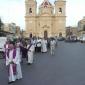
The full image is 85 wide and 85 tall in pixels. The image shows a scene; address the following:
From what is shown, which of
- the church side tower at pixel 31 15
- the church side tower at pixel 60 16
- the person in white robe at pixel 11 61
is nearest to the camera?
the person in white robe at pixel 11 61

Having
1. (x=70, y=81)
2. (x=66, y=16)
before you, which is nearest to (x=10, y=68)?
(x=70, y=81)

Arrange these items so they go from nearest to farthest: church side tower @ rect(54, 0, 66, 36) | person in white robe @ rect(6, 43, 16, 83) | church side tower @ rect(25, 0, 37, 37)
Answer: person in white robe @ rect(6, 43, 16, 83)
church side tower @ rect(54, 0, 66, 36)
church side tower @ rect(25, 0, 37, 37)

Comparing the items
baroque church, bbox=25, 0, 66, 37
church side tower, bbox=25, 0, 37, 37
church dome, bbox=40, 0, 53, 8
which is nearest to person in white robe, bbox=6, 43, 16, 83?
baroque church, bbox=25, 0, 66, 37

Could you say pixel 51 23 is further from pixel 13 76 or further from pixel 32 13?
pixel 13 76

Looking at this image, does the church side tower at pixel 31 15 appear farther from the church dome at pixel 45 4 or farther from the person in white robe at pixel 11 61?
the person in white robe at pixel 11 61

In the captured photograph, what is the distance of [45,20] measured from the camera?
449 feet

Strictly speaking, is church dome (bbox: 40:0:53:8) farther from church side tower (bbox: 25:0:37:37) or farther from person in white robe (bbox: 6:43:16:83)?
person in white robe (bbox: 6:43:16:83)

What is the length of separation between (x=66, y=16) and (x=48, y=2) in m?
14.0

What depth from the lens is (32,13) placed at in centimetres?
13888

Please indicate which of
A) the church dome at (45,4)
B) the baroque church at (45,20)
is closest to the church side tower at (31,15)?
the baroque church at (45,20)

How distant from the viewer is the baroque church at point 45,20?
136 m

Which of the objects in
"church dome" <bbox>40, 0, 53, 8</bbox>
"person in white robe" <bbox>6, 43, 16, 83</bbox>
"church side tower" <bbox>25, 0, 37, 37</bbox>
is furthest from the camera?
"church dome" <bbox>40, 0, 53, 8</bbox>

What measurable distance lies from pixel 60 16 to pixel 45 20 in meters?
6.62

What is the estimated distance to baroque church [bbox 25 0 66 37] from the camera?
445ft
